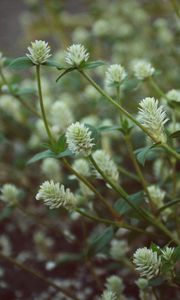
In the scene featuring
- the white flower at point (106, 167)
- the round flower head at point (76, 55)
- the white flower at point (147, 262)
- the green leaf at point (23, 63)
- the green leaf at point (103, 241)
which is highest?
the green leaf at point (23, 63)

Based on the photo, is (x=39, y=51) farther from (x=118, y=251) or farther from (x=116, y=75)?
(x=118, y=251)

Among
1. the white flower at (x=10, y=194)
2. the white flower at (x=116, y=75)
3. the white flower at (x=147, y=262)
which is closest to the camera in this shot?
the white flower at (x=147, y=262)

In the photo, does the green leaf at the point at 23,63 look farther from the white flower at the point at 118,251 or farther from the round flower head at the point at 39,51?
the white flower at the point at 118,251

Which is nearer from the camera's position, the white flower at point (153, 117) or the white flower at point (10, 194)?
the white flower at point (153, 117)

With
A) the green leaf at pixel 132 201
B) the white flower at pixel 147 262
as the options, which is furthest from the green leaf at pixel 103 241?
the white flower at pixel 147 262

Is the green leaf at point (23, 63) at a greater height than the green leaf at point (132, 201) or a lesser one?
greater

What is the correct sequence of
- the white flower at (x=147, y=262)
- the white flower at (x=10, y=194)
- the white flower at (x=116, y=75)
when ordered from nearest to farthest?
the white flower at (x=147, y=262) → the white flower at (x=116, y=75) → the white flower at (x=10, y=194)

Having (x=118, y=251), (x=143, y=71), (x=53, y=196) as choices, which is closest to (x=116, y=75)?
(x=143, y=71)
